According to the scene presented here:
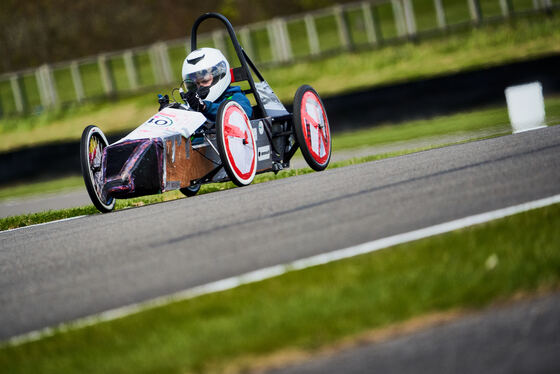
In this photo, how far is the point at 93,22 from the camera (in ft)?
221

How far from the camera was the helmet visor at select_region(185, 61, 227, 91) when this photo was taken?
35.3ft

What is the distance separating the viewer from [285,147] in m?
11.2

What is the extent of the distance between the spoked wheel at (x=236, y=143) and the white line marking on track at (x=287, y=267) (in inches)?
155

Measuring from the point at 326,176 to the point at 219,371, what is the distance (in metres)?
6.08

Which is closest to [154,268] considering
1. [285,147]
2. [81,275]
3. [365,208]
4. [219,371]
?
[81,275]

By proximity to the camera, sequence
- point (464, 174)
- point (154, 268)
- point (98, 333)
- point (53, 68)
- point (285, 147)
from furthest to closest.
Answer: point (53, 68) → point (285, 147) → point (464, 174) → point (154, 268) → point (98, 333)

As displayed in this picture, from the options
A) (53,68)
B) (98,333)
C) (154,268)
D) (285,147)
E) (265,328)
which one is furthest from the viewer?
(53,68)

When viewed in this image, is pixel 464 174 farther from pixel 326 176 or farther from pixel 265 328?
pixel 265 328

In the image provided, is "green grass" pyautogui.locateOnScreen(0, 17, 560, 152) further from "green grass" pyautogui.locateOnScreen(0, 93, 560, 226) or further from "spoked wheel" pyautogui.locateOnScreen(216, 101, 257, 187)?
"spoked wheel" pyautogui.locateOnScreen(216, 101, 257, 187)

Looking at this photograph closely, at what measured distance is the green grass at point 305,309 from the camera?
4.00 meters

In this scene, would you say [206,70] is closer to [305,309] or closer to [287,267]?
[287,267]

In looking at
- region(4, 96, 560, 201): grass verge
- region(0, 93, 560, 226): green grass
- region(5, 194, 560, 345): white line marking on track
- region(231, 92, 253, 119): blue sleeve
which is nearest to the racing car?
region(231, 92, 253, 119): blue sleeve

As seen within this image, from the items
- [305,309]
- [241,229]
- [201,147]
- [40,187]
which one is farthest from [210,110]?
[40,187]

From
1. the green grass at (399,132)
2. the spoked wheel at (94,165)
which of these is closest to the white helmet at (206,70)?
the spoked wheel at (94,165)
